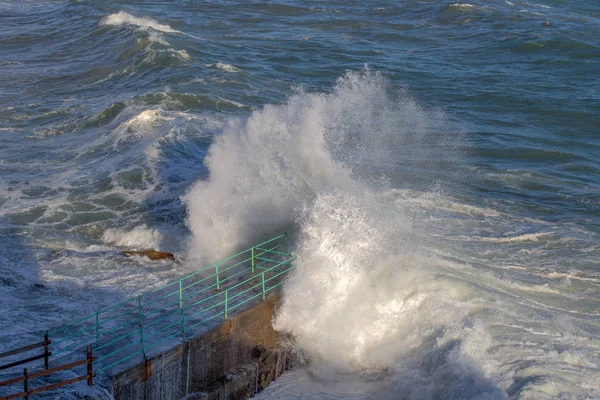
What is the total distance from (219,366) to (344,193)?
4024 millimetres

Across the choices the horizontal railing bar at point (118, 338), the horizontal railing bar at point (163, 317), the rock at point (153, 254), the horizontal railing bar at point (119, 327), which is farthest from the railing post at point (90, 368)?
the rock at point (153, 254)

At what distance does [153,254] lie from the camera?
11992 millimetres

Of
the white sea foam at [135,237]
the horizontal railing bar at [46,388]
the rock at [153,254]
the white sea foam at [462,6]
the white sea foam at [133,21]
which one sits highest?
the white sea foam at [462,6]

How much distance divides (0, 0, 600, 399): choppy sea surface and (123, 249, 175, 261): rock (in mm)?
164

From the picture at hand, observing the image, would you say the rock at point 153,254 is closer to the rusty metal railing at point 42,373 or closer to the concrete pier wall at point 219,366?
the concrete pier wall at point 219,366

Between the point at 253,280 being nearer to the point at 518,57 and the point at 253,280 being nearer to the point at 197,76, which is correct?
the point at 197,76

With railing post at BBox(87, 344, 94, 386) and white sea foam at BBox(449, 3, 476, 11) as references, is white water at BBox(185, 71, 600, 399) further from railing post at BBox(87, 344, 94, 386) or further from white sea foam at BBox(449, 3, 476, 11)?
white sea foam at BBox(449, 3, 476, 11)

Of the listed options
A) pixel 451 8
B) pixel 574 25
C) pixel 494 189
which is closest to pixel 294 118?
pixel 494 189

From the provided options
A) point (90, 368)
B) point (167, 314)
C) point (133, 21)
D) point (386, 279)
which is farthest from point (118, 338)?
point (133, 21)

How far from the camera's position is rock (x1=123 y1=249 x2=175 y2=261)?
11.9 metres

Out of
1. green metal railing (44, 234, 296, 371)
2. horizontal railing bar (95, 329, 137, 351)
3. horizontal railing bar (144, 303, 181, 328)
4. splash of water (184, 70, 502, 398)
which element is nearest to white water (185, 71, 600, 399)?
splash of water (184, 70, 502, 398)

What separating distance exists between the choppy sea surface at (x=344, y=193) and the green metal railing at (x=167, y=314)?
39 centimetres

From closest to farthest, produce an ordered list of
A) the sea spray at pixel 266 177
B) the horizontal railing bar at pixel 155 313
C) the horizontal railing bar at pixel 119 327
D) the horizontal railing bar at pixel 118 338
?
the horizontal railing bar at pixel 118 338 < the horizontal railing bar at pixel 119 327 < the horizontal railing bar at pixel 155 313 < the sea spray at pixel 266 177

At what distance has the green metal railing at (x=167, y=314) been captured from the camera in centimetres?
872
